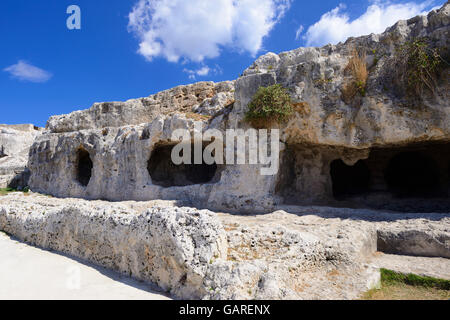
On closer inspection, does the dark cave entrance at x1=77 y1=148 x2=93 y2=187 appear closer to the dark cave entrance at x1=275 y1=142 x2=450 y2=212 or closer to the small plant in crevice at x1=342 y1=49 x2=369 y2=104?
the dark cave entrance at x1=275 y1=142 x2=450 y2=212

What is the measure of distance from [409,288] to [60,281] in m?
4.93

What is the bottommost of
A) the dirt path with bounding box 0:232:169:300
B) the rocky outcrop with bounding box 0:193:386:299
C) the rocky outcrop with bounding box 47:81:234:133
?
the dirt path with bounding box 0:232:169:300

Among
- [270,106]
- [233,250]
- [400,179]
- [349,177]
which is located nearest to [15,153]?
[270,106]

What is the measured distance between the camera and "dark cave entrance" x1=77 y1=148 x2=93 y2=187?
11992 mm

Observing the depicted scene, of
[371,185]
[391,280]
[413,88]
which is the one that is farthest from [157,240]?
[371,185]

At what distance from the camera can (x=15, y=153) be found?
22.1 m

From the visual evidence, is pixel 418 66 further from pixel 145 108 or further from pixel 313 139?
pixel 145 108

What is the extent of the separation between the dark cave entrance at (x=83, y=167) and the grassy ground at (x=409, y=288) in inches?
455

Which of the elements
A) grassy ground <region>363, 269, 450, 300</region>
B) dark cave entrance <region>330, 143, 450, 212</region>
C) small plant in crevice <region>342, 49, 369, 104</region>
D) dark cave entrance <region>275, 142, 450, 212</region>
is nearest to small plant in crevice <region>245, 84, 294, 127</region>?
dark cave entrance <region>275, 142, 450, 212</region>

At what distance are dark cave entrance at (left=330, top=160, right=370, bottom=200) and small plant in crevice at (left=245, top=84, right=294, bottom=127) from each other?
162 inches

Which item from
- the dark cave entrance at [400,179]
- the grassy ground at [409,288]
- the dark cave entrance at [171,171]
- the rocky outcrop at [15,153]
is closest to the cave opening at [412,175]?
the dark cave entrance at [400,179]

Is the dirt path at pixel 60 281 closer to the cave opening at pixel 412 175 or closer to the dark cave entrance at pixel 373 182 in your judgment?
the dark cave entrance at pixel 373 182

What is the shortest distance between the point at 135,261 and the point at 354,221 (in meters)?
4.03

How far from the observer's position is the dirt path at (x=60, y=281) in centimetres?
354
